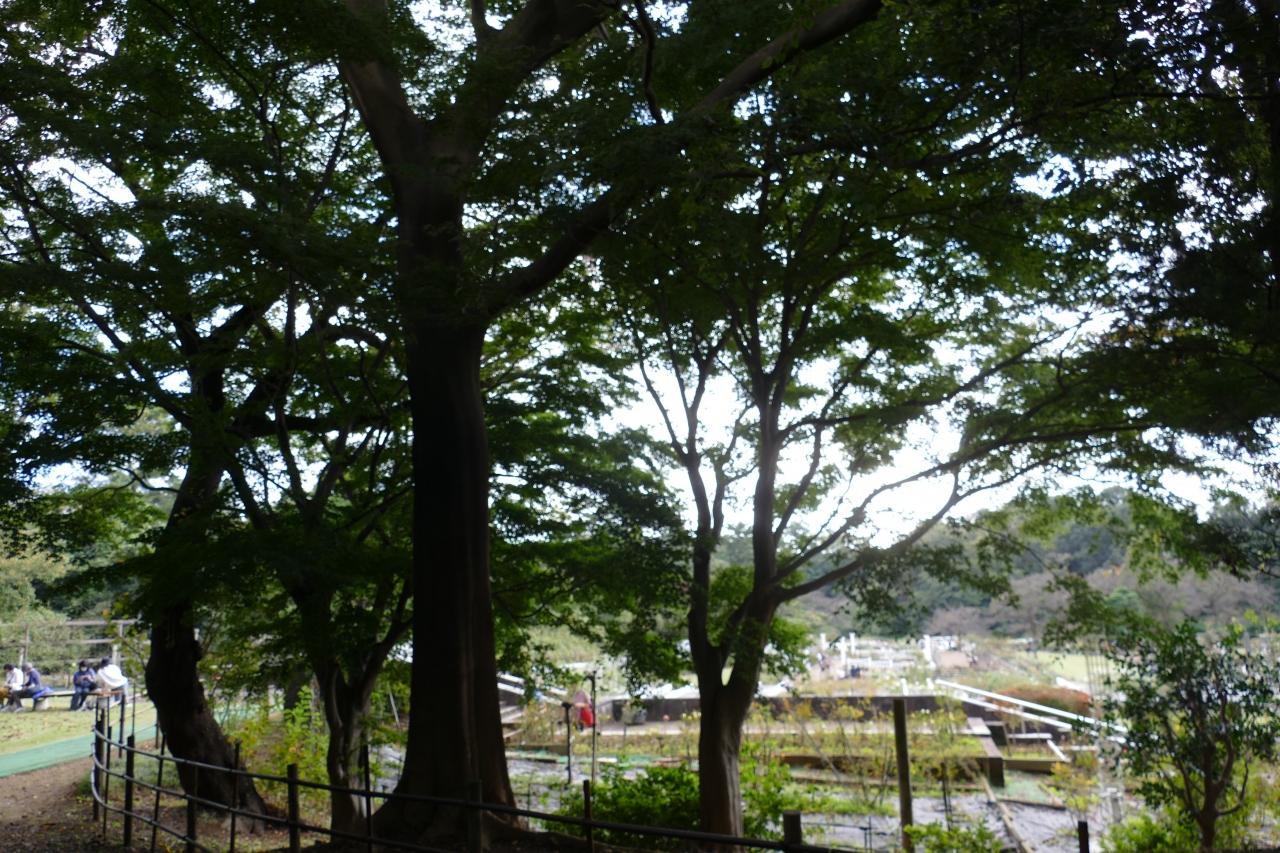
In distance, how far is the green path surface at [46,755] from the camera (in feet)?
49.0

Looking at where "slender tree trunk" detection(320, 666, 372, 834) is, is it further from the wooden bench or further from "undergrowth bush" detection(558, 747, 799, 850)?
the wooden bench

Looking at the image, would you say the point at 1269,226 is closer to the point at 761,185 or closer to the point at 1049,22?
the point at 1049,22

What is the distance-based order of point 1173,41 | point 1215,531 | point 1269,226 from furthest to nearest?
1. point 1215,531
2. point 1173,41
3. point 1269,226

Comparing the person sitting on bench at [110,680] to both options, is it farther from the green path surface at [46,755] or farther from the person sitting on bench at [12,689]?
the green path surface at [46,755]

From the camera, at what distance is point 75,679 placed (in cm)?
2005

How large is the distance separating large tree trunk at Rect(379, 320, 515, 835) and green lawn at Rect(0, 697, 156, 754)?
11.9 metres

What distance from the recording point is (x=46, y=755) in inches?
627

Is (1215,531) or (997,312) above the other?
(997,312)

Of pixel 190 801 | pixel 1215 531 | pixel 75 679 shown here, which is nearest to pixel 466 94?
pixel 190 801

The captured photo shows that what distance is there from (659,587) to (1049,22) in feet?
19.4

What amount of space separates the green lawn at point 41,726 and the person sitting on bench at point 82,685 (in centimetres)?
22

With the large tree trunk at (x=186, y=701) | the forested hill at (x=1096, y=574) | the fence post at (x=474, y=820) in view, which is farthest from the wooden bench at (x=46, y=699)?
the fence post at (x=474, y=820)

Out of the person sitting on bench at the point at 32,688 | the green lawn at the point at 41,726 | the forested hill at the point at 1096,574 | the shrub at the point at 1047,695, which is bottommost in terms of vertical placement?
the shrub at the point at 1047,695

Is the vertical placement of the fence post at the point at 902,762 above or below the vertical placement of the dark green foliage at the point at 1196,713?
below
